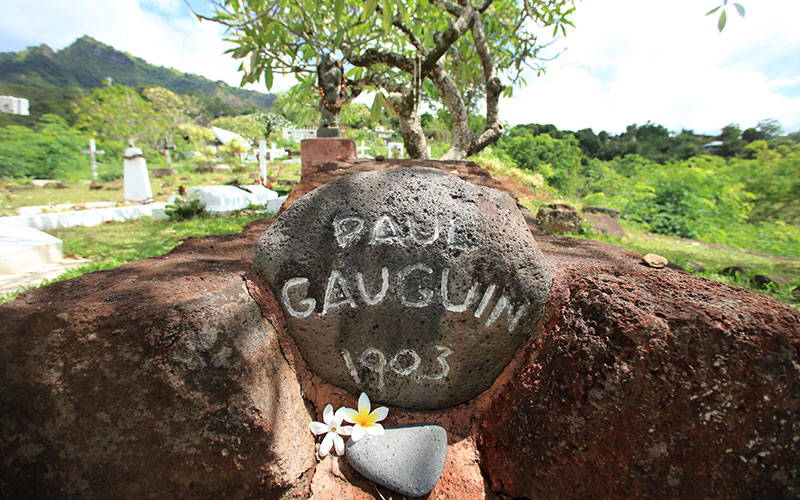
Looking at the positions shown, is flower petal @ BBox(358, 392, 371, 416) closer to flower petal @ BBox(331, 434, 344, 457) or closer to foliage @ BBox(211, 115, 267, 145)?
flower petal @ BBox(331, 434, 344, 457)

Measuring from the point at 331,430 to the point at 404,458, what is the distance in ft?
1.02

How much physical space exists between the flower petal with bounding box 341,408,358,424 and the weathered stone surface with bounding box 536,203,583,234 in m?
4.77

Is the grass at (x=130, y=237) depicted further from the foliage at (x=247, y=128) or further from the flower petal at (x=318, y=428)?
the foliage at (x=247, y=128)

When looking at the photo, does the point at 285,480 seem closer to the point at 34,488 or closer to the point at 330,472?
the point at 330,472

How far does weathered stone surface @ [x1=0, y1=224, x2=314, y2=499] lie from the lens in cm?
113

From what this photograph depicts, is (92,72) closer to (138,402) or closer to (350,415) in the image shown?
(138,402)

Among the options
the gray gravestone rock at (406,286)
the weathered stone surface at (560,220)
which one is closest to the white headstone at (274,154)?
the weathered stone surface at (560,220)

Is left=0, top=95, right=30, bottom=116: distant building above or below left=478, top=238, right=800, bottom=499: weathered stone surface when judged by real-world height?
above

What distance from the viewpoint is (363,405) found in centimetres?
147

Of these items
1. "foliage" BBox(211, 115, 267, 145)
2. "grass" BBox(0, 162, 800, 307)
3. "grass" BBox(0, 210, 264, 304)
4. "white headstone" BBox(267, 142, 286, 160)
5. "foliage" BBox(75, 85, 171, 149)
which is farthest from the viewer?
"foliage" BBox(211, 115, 267, 145)

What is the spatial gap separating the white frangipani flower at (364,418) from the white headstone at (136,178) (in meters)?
10.8

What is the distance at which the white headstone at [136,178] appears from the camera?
9555mm

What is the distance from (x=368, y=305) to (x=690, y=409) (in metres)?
1.20

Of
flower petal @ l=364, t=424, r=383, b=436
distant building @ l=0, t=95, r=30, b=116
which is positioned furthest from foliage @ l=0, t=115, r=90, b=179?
flower petal @ l=364, t=424, r=383, b=436
